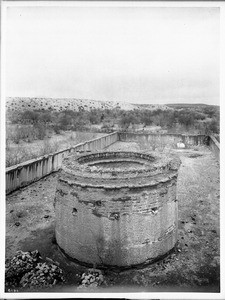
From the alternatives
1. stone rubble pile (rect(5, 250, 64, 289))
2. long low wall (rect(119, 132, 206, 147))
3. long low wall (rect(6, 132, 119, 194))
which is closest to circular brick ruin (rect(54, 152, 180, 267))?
stone rubble pile (rect(5, 250, 64, 289))

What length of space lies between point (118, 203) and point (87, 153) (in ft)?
8.97

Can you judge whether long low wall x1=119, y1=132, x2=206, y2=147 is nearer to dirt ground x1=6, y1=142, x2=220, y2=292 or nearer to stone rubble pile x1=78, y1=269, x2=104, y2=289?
dirt ground x1=6, y1=142, x2=220, y2=292

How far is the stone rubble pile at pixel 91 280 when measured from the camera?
17.0ft

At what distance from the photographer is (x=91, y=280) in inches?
206

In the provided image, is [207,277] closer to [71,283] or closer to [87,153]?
[71,283]

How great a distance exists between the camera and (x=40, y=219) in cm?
841

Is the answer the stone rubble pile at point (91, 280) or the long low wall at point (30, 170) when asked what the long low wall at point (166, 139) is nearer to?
the long low wall at point (30, 170)

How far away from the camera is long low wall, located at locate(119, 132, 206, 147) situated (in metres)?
26.0

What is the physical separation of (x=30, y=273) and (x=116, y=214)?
2.14 meters

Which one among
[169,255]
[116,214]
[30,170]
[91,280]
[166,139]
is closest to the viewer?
[91,280]

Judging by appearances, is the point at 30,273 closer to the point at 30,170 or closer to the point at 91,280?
the point at 91,280

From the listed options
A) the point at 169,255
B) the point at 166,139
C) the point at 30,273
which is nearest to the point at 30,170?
the point at 30,273

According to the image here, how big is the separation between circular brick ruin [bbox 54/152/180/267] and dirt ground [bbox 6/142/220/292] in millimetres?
313

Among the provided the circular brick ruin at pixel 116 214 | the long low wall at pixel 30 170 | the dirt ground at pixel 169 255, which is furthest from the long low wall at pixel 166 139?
the circular brick ruin at pixel 116 214
